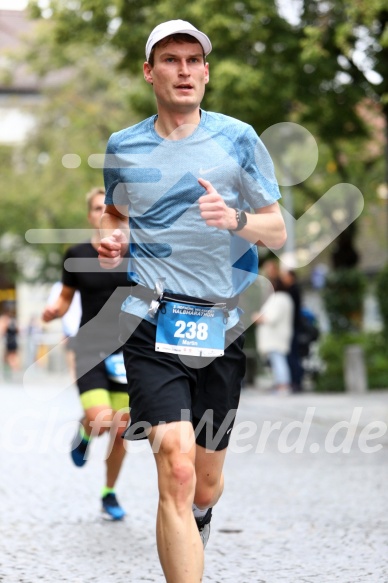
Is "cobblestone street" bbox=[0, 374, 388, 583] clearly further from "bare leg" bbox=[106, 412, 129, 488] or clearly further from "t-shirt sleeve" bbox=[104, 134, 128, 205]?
"t-shirt sleeve" bbox=[104, 134, 128, 205]

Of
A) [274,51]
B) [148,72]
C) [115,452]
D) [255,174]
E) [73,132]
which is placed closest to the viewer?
[255,174]

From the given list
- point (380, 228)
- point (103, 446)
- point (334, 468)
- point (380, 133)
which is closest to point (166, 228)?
point (334, 468)

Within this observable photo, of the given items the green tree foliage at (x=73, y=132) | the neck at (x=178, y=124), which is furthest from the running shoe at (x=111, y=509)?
the green tree foliage at (x=73, y=132)

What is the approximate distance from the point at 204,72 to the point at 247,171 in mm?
405

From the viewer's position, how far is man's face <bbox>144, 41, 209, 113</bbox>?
4402mm

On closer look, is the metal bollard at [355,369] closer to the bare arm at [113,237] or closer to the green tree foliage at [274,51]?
the green tree foliage at [274,51]

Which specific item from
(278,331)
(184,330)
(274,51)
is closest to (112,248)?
(184,330)

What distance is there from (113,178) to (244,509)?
3512 millimetres

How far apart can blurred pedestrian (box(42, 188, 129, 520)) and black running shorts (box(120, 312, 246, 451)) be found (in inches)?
104

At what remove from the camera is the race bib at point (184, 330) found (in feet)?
14.2

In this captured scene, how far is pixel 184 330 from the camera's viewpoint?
14.2ft

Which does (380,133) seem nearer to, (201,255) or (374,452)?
(374,452)

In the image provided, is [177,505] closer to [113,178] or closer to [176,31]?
[113,178]

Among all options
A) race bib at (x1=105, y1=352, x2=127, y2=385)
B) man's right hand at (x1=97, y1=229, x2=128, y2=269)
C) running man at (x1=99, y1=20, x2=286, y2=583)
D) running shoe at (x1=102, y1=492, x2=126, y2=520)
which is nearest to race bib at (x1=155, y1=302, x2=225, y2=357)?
running man at (x1=99, y1=20, x2=286, y2=583)
